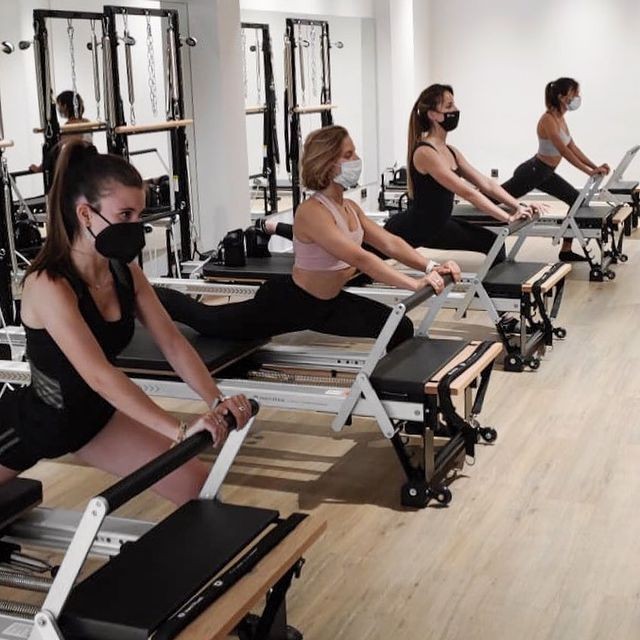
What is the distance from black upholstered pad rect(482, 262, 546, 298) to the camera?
16.0 ft

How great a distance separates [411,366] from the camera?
3.44m

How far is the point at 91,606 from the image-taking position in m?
1.86

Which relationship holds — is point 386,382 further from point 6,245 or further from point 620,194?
point 620,194

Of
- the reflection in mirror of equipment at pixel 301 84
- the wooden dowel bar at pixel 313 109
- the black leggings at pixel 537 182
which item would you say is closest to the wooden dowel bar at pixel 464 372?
the reflection in mirror of equipment at pixel 301 84

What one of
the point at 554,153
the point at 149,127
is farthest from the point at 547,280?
the point at 149,127

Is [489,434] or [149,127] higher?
[149,127]

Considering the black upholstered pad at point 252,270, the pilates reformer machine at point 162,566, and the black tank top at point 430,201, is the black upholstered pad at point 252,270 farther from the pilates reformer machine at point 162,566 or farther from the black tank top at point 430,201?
the pilates reformer machine at point 162,566

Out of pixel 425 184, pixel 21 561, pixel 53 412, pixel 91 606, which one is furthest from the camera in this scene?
pixel 425 184

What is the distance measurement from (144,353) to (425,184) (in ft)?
6.98

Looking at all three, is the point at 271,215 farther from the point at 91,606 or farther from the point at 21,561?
the point at 91,606

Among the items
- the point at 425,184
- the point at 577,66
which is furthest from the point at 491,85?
the point at 425,184

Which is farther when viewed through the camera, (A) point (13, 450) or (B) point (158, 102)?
(B) point (158, 102)

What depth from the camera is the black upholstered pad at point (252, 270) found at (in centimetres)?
507

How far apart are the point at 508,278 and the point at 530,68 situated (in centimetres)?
630
